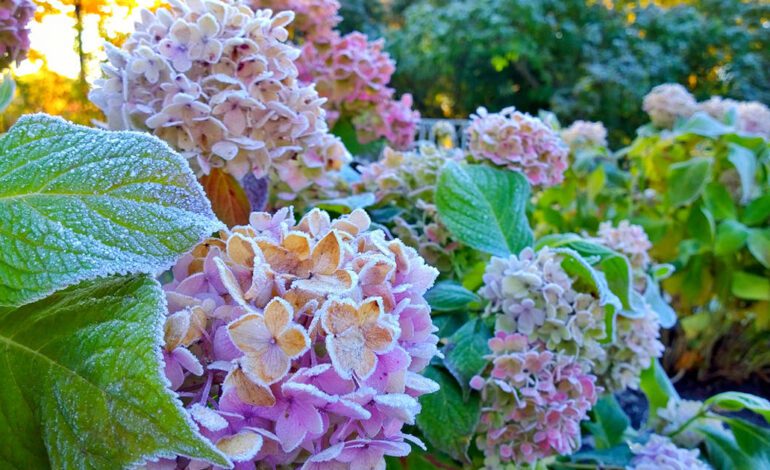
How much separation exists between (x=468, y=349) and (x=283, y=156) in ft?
0.60

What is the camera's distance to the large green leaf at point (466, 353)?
18.7 inches

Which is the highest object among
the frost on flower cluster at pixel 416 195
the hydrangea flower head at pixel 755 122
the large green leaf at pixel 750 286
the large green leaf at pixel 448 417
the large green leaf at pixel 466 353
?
the frost on flower cluster at pixel 416 195

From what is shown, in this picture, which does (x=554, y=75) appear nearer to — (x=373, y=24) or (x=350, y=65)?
(x=373, y=24)

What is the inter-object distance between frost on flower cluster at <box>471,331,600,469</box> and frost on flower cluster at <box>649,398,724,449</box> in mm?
280

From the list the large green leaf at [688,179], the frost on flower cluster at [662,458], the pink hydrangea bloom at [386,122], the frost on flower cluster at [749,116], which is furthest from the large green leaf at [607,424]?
the frost on flower cluster at [749,116]

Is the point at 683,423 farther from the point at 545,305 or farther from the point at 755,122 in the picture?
the point at 755,122

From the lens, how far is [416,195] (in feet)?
1.98

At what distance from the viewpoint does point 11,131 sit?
294 millimetres

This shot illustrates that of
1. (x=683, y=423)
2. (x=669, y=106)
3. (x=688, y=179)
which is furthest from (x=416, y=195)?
(x=669, y=106)

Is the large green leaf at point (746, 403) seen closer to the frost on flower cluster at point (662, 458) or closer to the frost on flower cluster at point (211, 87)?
the frost on flower cluster at point (662, 458)

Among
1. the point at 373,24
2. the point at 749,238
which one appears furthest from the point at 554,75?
the point at 749,238

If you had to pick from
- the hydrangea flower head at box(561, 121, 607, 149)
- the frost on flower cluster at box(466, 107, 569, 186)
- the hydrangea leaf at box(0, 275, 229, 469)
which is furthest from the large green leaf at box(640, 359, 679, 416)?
the hydrangea flower head at box(561, 121, 607, 149)

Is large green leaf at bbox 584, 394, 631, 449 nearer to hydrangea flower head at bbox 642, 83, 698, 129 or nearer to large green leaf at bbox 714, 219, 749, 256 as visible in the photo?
large green leaf at bbox 714, 219, 749, 256

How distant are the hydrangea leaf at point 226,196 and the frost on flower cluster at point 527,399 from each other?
0.63 ft
